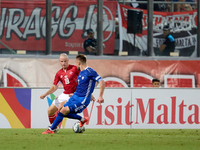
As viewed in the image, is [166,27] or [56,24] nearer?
→ [56,24]

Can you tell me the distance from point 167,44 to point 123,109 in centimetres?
429

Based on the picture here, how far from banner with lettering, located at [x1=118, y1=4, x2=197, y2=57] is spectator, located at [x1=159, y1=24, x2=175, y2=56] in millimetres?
110

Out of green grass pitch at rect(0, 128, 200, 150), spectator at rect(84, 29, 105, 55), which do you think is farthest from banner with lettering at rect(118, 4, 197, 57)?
green grass pitch at rect(0, 128, 200, 150)

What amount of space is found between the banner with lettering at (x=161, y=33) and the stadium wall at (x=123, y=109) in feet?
10.6

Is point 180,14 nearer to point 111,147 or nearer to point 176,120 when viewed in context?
point 176,120

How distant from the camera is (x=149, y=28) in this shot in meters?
14.2

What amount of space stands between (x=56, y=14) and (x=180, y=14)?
4374 millimetres

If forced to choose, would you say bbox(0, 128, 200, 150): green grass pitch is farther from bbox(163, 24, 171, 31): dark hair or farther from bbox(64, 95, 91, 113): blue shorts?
bbox(163, 24, 171, 31): dark hair

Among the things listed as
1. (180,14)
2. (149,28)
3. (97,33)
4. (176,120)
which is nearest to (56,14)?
(97,33)

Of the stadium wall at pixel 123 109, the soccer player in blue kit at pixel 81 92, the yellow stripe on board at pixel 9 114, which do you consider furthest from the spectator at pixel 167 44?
the soccer player in blue kit at pixel 81 92

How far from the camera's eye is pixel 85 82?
26.6 feet

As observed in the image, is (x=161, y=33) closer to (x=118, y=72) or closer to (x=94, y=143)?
(x=118, y=72)

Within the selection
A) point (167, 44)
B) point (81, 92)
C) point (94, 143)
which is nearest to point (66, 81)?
point (81, 92)

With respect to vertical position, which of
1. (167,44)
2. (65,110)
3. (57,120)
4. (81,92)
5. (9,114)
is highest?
(167,44)
